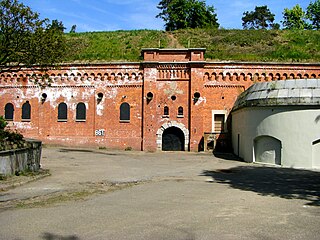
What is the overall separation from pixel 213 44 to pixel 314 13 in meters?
37.1

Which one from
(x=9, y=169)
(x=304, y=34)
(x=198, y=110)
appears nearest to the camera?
(x=9, y=169)

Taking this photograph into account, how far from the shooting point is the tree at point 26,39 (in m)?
14.5

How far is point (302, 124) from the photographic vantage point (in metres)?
19.4

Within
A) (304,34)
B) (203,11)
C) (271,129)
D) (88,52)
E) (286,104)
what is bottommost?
(271,129)

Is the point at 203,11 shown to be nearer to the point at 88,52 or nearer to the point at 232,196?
the point at 88,52

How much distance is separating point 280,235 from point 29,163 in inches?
427

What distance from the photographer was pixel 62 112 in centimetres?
2873

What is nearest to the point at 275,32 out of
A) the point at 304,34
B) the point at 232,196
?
the point at 304,34

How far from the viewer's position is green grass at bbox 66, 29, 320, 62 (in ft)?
99.5

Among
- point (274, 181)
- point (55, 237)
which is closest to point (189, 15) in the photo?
point (274, 181)

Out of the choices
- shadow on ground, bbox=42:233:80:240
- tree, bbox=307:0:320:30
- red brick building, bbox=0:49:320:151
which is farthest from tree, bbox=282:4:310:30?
shadow on ground, bbox=42:233:80:240

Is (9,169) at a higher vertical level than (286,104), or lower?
lower

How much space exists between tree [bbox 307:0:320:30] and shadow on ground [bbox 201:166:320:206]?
166ft

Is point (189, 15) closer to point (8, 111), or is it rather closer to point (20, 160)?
point (8, 111)
